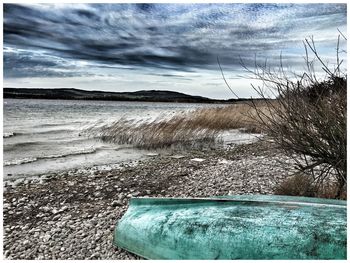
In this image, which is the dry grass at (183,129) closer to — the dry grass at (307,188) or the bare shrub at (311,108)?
the dry grass at (307,188)

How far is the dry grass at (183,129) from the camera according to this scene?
11727 mm

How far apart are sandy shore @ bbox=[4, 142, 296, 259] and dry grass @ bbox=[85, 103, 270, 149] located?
2221mm

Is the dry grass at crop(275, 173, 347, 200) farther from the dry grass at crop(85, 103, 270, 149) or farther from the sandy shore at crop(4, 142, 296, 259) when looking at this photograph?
the dry grass at crop(85, 103, 270, 149)

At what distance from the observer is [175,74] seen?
Result: 5969mm

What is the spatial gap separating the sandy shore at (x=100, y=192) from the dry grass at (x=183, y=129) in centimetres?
222

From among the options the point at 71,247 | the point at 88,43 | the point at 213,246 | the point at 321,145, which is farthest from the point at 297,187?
the point at 88,43

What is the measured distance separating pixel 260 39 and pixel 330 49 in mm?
1426

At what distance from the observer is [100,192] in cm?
591

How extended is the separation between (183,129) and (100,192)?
6.70 meters

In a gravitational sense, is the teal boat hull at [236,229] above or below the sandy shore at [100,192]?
above

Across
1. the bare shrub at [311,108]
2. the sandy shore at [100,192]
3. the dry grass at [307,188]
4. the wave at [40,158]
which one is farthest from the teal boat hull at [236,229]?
the wave at [40,158]

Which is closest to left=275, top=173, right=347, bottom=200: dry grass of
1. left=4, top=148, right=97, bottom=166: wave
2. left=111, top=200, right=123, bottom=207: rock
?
left=111, top=200, right=123, bottom=207: rock

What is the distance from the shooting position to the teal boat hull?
292cm

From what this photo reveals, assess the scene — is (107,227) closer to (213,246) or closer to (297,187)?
(213,246)
